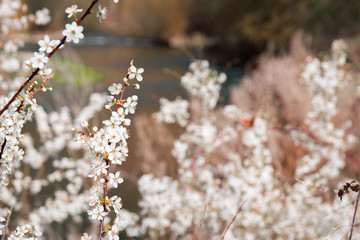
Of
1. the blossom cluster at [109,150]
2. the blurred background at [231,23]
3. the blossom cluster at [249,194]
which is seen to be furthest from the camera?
the blurred background at [231,23]

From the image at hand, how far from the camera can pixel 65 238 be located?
521cm

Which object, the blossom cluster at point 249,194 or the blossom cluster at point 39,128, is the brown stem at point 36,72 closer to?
the blossom cluster at point 39,128

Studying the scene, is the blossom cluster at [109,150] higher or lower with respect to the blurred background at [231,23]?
lower

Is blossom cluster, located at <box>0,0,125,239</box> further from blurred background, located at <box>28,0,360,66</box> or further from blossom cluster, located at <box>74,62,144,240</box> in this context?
blurred background, located at <box>28,0,360,66</box>

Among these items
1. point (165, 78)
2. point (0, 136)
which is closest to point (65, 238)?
point (0, 136)

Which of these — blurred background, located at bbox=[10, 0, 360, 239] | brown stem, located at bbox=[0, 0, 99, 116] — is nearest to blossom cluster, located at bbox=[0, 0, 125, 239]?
brown stem, located at bbox=[0, 0, 99, 116]

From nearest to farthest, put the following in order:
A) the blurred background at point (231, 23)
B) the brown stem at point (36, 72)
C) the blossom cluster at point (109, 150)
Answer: the brown stem at point (36, 72)
the blossom cluster at point (109, 150)
the blurred background at point (231, 23)

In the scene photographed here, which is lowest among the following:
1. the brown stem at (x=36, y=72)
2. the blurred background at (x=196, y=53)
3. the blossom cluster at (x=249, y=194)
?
the brown stem at (x=36, y=72)

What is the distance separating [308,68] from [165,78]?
1181 centimetres

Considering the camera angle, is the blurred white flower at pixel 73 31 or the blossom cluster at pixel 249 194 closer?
the blurred white flower at pixel 73 31

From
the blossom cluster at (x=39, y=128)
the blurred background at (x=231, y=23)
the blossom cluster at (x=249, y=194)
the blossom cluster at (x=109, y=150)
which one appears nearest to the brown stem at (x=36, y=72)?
the blossom cluster at (x=39, y=128)

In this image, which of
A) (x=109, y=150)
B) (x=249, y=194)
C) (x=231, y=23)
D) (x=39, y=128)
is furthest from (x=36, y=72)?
(x=231, y=23)

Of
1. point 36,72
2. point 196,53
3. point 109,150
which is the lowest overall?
point 109,150

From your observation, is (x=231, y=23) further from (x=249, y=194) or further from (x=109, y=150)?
(x=109, y=150)
